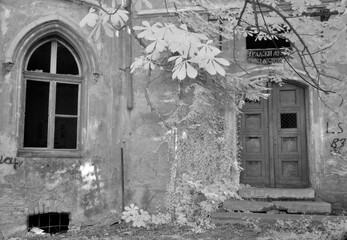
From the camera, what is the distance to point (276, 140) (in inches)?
330

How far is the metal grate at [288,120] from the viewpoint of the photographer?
8.37m

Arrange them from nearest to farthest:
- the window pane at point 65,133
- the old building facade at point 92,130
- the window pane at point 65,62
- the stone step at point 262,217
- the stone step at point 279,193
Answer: the stone step at point 262,217
the old building facade at point 92,130
the stone step at point 279,193
the window pane at point 65,133
the window pane at point 65,62

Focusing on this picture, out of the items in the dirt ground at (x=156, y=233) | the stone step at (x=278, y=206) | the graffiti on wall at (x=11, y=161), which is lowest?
the dirt ground at (x=156, y=233)

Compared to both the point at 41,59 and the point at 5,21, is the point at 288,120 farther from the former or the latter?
the point at 5,21

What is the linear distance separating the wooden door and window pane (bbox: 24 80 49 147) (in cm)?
411

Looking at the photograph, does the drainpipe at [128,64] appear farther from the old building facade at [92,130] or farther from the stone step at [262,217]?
the stone step at [262,217]

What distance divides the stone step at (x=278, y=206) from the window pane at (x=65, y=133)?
3.26m

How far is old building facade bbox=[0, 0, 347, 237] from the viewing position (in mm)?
7195

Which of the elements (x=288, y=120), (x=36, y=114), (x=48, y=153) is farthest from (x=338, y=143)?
(x=36, y=114)

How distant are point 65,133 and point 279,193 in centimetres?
438

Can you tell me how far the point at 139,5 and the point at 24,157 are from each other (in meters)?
5.20

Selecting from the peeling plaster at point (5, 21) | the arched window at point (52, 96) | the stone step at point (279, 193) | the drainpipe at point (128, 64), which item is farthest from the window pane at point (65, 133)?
the stone step at point (279, 193)

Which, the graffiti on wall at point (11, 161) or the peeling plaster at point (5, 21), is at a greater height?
the peeling plaster at point (5, 21)

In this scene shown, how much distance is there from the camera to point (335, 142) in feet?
25.6
